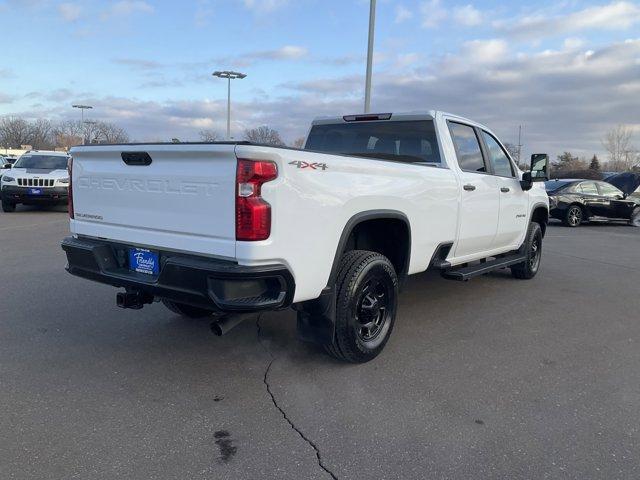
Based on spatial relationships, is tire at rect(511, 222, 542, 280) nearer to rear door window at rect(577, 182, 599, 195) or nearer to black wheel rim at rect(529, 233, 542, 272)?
black wheel rim at rect(529, 233, 542, 272)

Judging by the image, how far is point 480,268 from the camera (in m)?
5.51

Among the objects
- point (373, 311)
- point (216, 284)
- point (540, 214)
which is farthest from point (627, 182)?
point (216, 284)

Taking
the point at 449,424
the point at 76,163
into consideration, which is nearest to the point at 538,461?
the point at 449,424

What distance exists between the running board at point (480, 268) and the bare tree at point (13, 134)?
89.6m

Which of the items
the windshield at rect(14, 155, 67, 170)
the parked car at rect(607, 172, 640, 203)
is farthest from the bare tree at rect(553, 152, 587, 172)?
the windshield at rect(14, 155, 67, 170)

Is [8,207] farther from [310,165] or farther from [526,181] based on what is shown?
[310,165]

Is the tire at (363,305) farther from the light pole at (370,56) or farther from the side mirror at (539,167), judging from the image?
the light pole at (370,56)

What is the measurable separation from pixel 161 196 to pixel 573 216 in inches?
626

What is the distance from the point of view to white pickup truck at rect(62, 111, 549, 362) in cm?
310

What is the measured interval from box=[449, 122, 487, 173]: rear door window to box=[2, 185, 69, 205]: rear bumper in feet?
39.0

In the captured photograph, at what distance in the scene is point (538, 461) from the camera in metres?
2.82

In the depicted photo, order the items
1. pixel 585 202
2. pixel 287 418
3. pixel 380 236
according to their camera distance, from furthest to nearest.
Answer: pixel 585 202 < pixel 380 236 < pixel 287 418

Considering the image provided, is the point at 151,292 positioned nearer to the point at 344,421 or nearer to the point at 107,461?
the point at 107,461

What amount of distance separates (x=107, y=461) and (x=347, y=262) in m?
1.99
